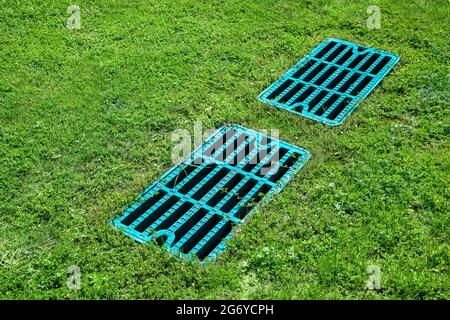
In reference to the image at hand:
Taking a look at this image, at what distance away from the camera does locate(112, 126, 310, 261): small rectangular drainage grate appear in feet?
13.3

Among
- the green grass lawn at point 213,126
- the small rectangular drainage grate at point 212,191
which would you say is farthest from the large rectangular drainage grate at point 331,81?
the small rectangular drainage grate at point 212,191

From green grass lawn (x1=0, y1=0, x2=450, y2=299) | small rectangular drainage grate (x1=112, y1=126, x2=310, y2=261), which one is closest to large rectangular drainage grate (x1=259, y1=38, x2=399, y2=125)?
green grass lawn (x1=0, y1=0, x2=450, y2=299)

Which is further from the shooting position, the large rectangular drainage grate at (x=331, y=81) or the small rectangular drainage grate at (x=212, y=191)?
the large rectangular drainage grate at (x=331, y=81)

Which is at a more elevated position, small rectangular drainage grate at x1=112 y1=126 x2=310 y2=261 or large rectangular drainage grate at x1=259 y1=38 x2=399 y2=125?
large rectangular drainage grate at x1=259 y1=38 x2=399 y2=125

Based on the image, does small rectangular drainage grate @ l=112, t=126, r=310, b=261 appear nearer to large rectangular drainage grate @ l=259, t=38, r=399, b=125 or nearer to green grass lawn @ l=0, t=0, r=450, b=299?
green grass lawn @ l=0, t=0, r=450, b=299

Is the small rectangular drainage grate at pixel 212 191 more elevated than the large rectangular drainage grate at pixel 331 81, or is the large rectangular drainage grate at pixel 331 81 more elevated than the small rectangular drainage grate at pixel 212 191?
the large rectangular drainage grate at pixel 331 81

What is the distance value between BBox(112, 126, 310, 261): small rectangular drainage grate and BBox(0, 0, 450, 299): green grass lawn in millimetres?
106

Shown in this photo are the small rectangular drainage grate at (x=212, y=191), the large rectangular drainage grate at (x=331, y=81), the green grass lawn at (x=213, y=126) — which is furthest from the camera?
the large rectangular drainage grate at (x=331, y=81)

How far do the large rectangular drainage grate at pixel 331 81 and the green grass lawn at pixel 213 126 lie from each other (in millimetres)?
112

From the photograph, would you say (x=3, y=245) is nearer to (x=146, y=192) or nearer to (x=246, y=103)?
(x=146, y=192)

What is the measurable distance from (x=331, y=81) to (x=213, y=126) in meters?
1.17

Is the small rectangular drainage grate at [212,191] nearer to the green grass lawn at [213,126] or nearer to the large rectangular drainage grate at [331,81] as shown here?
the green grass lawn at [213,126]

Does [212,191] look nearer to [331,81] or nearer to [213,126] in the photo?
[213,126]

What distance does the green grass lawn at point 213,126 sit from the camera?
3.77 m
